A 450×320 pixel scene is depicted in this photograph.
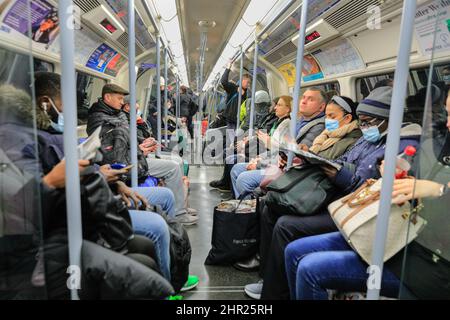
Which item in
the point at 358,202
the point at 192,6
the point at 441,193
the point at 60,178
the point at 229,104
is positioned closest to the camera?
the point at 60,178

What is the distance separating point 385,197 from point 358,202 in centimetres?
34

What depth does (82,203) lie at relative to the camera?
1.34 meters

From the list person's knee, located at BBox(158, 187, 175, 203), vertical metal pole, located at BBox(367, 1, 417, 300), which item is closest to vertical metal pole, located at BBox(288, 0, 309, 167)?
vertical metal pole, located at BBox(367, 1, 417, 300)

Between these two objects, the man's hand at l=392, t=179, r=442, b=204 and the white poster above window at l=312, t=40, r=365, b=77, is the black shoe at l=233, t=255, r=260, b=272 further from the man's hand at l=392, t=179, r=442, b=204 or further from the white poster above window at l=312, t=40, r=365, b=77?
the white poster above window at l=312, t=40, r=365, b=77

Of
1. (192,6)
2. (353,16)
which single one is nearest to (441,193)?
(353,16)

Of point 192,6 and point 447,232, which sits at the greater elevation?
point 192,6

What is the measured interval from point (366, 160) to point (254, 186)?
1.49 m

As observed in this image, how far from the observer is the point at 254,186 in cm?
341

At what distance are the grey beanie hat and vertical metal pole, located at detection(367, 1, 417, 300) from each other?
84cm

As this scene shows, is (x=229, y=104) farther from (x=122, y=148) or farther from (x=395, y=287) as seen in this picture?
(x=395, y=287)

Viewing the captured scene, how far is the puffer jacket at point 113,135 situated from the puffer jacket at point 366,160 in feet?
5.73

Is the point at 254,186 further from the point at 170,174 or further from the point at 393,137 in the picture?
the point at 393,137

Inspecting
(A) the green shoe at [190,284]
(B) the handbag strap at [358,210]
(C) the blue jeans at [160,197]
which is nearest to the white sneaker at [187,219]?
(C) the blue jeans at [160,197]

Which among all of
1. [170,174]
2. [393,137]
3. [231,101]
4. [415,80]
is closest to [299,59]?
[393,137]
